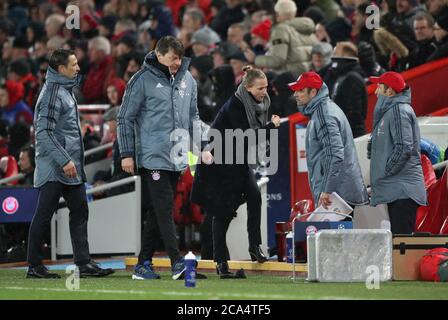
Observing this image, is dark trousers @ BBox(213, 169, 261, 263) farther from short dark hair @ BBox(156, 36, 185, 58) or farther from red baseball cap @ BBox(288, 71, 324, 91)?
short dark hair @ BBox(156, 36, 185, 58)

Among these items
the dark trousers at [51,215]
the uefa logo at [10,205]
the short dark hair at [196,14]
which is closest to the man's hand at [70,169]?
the dark trousers at [51,215]

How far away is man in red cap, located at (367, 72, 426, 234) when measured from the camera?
1207cm

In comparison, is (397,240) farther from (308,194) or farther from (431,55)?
(431,55)

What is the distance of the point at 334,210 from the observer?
12.0 meters

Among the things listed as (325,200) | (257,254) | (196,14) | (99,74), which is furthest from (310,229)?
(99,74)

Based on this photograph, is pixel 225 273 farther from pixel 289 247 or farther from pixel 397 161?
pixel 397 161

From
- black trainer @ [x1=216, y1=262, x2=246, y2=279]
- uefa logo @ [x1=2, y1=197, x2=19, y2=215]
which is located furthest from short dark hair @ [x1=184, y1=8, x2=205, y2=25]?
black trainer @ [x1=216, y1=262, x2=246, y2=279]

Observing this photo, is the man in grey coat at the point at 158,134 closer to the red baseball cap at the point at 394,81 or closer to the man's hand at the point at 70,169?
the man's hand at the point at 70,169

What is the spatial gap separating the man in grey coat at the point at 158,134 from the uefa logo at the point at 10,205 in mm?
3893

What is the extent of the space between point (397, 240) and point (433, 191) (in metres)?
1.75

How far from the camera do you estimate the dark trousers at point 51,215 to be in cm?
1197

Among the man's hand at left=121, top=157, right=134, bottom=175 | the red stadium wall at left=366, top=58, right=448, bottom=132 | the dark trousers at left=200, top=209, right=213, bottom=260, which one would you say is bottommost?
the dark trousers at left=200, top=209, right=213, bottom=260

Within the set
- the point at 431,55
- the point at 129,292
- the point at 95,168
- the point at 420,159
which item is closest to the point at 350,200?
the point at 420,159

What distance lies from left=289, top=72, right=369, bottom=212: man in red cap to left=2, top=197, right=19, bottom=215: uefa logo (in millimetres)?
4271
